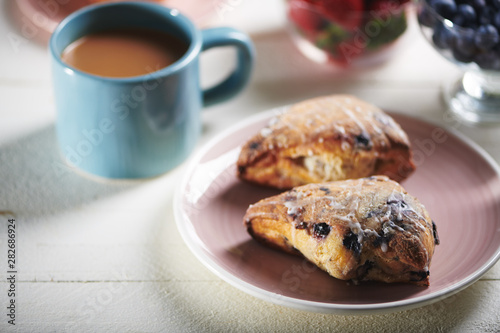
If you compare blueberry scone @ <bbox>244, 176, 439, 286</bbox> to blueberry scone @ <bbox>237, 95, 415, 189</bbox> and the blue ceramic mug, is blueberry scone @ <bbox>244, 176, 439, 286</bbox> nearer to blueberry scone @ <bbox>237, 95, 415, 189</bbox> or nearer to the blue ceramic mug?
blueberry scone @ <bbox>237, 95, 415, 189</bbox>

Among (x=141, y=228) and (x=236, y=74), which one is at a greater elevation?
(x=236, y=74)

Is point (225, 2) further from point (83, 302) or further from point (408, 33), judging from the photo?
A: point (83, 302)

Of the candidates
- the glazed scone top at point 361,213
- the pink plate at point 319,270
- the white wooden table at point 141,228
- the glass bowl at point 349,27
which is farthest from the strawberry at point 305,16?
the glazed scone top at point 361,213

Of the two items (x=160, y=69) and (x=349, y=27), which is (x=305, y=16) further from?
(x=160, y=69)

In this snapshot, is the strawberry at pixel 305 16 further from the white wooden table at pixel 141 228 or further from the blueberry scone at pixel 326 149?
the blueberry scone at pixel 326 149

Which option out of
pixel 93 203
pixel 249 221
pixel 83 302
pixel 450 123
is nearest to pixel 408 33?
pixel 450 123

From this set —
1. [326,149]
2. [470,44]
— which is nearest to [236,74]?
[326,149]
